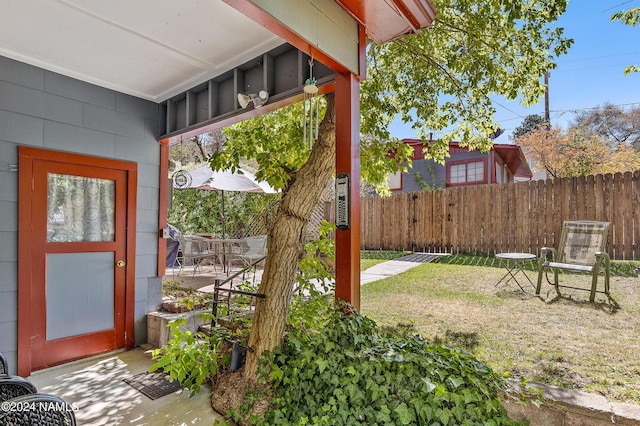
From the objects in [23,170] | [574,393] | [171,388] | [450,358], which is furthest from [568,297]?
[23,170]

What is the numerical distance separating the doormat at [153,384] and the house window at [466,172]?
11.1m

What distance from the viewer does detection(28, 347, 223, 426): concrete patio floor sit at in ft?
7.69

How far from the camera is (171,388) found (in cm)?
279

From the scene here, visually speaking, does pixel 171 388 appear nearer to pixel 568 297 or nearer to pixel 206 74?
pixel 206 74

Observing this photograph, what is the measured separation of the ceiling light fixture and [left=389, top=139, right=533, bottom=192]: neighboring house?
28.6 feet

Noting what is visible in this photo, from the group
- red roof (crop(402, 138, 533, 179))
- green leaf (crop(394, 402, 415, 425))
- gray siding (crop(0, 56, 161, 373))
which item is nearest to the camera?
green leaf (crop(394, 402, 415, 425))

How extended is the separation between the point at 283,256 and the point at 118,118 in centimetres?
259

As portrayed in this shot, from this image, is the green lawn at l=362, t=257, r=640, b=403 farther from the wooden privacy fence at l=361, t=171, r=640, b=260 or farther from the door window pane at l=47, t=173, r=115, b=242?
the door window pane at l=47, t=173, r=115, b=242

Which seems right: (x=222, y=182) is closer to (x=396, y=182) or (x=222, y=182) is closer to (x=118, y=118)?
(x=118, y=118)

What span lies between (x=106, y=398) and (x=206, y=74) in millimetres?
2853

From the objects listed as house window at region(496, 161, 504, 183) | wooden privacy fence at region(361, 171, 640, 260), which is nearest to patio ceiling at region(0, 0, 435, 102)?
wooden privacy fence at region(361, 171, 640, 260)

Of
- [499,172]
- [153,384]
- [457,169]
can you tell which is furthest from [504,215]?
[153,384]

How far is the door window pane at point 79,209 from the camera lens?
322 centimetres

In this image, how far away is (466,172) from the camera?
467 inches
